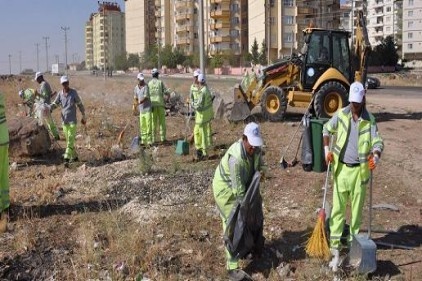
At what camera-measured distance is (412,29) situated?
90625mm

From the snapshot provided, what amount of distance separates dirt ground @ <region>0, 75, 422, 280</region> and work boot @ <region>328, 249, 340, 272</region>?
71 mm

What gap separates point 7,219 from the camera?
7125mm

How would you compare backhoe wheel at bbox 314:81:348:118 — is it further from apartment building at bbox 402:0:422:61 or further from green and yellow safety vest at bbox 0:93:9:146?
apartment building at bbox 402:0:422:61

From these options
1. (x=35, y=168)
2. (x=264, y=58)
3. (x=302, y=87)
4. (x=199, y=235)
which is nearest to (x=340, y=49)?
(x=302, y=87)

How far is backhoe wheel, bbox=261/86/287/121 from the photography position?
1439cm

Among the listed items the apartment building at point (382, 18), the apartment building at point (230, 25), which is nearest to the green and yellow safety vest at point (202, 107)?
the apartment building at point (230, 25)

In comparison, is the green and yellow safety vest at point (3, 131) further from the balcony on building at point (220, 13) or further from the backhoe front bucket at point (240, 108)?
the balcony on building at point (220, 13)

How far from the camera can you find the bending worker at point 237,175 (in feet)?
16.9

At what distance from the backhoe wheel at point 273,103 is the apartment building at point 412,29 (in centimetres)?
7922

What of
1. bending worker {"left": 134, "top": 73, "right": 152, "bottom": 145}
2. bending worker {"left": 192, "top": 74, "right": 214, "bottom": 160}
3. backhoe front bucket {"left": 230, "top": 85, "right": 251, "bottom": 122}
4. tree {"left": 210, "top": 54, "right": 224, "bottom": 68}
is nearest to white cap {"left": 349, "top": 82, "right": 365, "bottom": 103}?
bending worker {"left": 192, "top": 74, "right": 214, "bottom": 160}

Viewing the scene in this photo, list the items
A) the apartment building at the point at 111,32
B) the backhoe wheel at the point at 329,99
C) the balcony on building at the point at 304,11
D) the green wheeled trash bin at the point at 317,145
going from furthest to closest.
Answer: the apartment building at the point at 111,32, the balcony on building at the point at 304,11, the backhoe wheel at the point at 329,99, the green wheeled trash bin at the point at 317,145

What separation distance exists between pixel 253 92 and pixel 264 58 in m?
54.4

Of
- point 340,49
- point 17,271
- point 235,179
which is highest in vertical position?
point 340,49

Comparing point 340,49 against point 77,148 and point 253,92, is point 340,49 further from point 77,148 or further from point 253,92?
point 77,148
